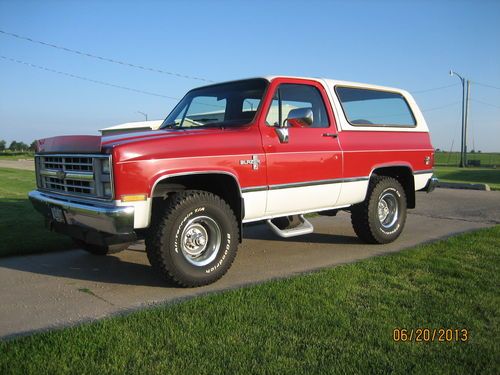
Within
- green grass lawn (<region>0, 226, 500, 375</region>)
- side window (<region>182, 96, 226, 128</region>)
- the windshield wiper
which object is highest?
side window (<region>182, 96, 226, 128</region>)

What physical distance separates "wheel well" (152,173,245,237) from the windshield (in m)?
0.70

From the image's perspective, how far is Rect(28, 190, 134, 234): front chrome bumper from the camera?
157 inches


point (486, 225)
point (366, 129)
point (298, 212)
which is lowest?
point (486, 225)

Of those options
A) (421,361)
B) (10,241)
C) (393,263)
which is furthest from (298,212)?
(10,241)

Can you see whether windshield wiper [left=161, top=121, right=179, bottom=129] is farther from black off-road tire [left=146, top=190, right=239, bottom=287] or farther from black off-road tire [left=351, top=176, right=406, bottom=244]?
black off-road tire [left=351, top=176, right=406, bottom=244]

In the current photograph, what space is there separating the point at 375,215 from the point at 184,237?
2.99 metres

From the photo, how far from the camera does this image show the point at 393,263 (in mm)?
5148

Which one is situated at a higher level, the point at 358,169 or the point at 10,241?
the point at 358,169

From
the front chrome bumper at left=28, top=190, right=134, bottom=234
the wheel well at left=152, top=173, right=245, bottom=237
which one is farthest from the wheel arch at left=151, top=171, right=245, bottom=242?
the front chrome bumper at left=28, top=190, right=134, bottom=234

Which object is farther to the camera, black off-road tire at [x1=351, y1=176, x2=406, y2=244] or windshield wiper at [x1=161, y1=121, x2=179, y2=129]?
black off-road tire at [x1=351, y1=176, x2=406, y2=244]

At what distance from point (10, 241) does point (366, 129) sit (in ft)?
16.6

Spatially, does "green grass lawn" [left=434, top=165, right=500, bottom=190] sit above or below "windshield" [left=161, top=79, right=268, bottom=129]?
below

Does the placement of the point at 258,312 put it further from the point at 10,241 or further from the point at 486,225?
the point at 486,225

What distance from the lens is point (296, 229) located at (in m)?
5.45
